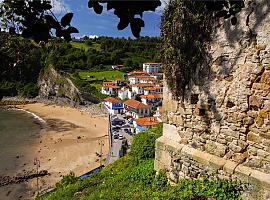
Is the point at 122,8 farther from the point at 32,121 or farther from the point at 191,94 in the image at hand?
the point at 32,121

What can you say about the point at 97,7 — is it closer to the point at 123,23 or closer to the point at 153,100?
the point at 123,23

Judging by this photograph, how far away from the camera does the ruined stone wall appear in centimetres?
447

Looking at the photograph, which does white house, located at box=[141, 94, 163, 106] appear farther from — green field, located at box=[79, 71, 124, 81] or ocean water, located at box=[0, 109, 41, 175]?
green field, located at box=[79, 71, 124, 81]

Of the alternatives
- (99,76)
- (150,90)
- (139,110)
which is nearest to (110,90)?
(150,90)

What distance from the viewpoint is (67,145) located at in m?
36.9

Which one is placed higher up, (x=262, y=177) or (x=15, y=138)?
(x=262, y=177)

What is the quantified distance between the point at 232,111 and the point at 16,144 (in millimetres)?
34975

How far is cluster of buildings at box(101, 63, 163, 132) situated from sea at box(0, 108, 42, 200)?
13890 millimetres

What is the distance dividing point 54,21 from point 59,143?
37.4 m

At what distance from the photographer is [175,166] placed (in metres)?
5.85

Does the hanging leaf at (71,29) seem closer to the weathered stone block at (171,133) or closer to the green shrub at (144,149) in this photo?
the weathered stone block at (171,133)

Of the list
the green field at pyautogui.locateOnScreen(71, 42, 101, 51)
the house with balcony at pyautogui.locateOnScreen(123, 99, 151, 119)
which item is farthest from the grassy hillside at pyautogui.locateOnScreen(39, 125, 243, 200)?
the green field at pyautogui.locateOnScreen(71, 42, 101, 51)

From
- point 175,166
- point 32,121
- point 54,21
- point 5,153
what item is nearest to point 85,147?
point 5,153

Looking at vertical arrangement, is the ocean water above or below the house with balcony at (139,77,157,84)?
below
